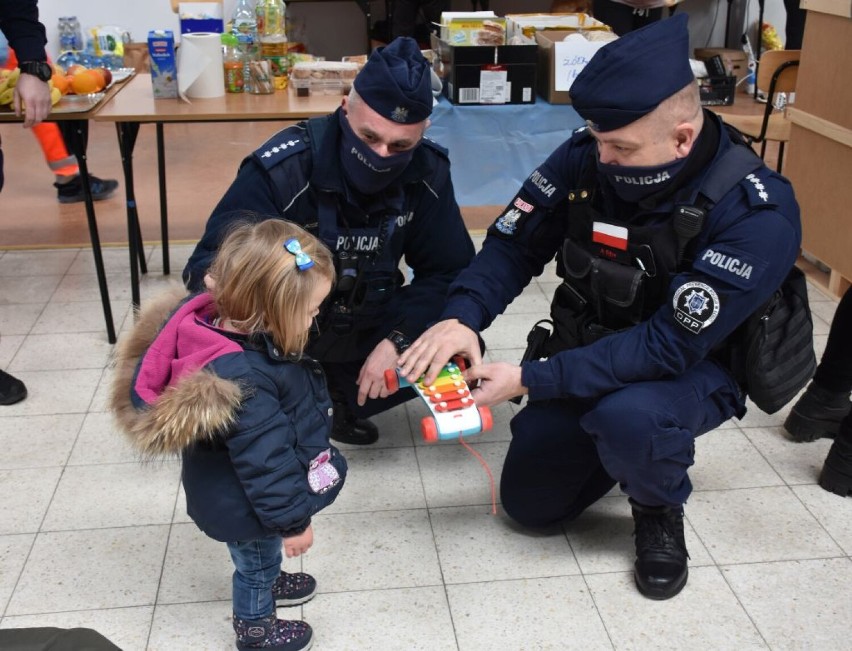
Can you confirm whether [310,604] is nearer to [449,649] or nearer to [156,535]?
[449,649]

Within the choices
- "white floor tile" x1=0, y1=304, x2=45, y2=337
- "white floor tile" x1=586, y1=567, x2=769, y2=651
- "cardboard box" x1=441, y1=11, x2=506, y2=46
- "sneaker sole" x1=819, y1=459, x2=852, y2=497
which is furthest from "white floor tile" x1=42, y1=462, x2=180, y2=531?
"cardboard box" x1=441, y1=11, x2=506, y2=46

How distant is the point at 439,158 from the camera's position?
236 centimetres

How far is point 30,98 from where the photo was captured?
2762mm

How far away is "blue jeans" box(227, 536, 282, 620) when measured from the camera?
1779 millimetres

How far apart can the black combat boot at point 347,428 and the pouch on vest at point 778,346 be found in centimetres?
106

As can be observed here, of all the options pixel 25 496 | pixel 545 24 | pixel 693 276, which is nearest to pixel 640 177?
pixel 693 276

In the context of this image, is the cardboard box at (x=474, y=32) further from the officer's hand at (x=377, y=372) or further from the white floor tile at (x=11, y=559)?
the white floor tile at (x=11, y=559)

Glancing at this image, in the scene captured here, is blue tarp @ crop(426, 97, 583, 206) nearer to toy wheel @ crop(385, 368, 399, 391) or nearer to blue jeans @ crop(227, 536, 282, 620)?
toy wheel @ crop(385, 368, 399, 391)

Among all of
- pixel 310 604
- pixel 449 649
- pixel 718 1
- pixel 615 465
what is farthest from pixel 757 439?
pixel 718 1

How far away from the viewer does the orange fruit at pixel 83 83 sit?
307 centimetres

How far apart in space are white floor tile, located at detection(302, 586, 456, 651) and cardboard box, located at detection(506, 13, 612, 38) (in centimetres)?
231

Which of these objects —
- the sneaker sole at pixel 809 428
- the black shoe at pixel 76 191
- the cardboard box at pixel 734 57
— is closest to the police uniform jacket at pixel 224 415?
the sneaker sole at pixel 809 428

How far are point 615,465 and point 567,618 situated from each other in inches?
13.7

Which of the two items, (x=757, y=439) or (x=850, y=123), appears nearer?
(x=757, y=439)
